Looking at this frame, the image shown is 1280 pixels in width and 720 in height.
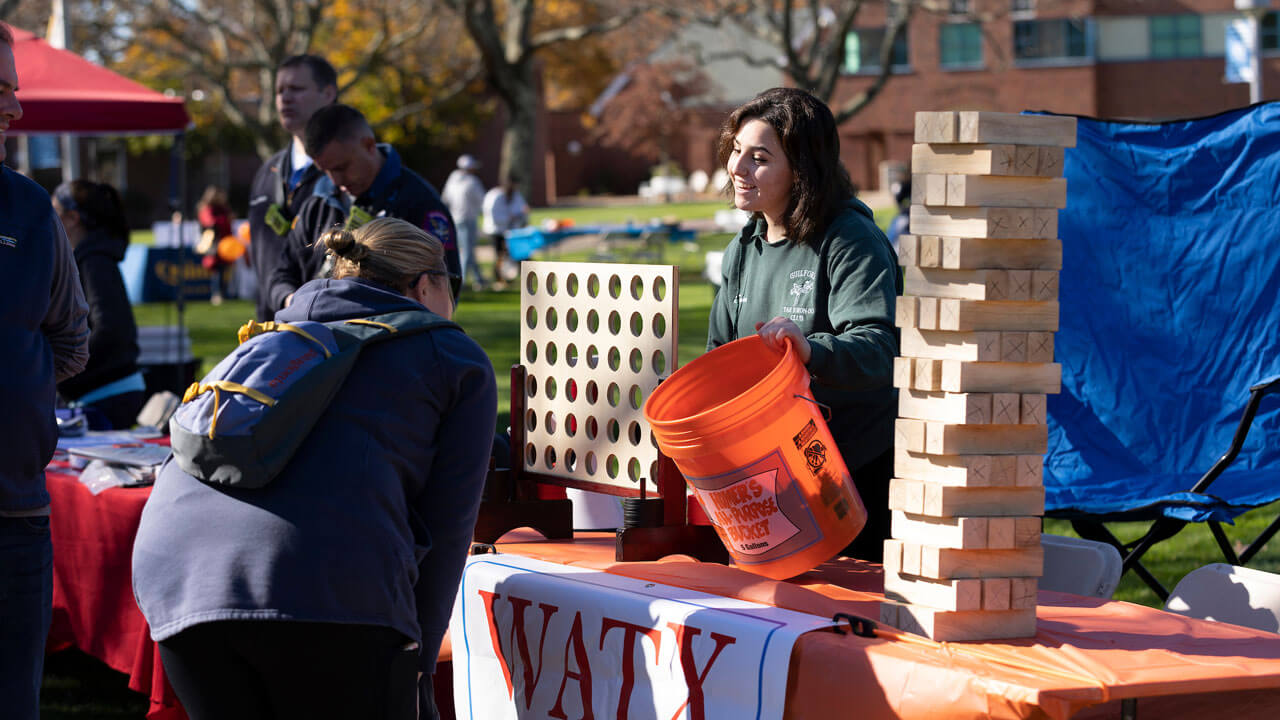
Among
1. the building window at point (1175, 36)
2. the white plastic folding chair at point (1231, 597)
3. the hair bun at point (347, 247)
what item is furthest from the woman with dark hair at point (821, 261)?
the building window at point (1175, 36)

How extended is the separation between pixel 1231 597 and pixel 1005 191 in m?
1.26

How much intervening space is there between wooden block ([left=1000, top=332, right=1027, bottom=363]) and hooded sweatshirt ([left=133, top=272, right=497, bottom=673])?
877 mm

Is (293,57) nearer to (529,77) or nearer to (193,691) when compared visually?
(193,691)

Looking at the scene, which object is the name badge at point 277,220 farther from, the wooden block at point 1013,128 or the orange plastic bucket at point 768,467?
the wooden block at point 1013,128

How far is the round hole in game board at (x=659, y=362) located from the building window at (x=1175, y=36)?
4938cm

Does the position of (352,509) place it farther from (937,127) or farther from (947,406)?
(937,127)

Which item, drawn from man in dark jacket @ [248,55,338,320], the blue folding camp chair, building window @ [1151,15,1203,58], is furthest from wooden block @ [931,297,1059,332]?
building window @ [1151,15,1203,58]

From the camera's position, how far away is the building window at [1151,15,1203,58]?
47344mm

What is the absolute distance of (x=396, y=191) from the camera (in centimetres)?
445

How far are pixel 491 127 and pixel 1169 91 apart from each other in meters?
24.1

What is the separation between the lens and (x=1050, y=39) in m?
47.3

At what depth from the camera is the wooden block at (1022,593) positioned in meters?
2.35

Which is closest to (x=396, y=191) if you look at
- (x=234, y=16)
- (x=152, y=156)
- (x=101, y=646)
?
(x=101, y=646)

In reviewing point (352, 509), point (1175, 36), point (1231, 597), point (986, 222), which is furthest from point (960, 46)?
point (352, 509)
